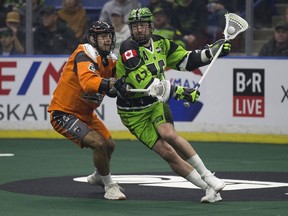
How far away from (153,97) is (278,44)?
5571mm

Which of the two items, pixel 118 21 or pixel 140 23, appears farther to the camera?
pixel 118 21

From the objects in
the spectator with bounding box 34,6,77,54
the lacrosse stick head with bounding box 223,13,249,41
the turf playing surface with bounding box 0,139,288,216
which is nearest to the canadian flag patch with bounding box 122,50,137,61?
the lacrosse stick head with bounding box 223,13,249,41

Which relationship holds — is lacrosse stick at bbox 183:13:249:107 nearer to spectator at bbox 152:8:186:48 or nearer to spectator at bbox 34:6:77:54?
spectator at bbox 152:8:186:48

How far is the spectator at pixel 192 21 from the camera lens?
49.3ft

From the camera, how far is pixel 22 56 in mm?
15320

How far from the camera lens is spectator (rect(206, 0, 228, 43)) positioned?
14.9m

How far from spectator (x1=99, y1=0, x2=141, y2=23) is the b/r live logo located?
189 cm

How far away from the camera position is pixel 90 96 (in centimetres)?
947

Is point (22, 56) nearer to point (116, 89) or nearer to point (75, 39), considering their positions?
point (75, 39)

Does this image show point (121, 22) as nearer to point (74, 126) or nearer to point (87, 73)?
point (74, 126)

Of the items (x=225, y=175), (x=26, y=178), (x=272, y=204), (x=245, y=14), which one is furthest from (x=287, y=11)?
(x=272, y=204)

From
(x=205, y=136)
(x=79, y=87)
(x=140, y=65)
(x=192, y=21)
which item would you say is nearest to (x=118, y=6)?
(x=192, y=21)

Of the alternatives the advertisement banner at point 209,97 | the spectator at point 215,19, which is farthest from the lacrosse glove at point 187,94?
the spectator at point 215,19

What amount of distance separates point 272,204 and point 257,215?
592 mm
